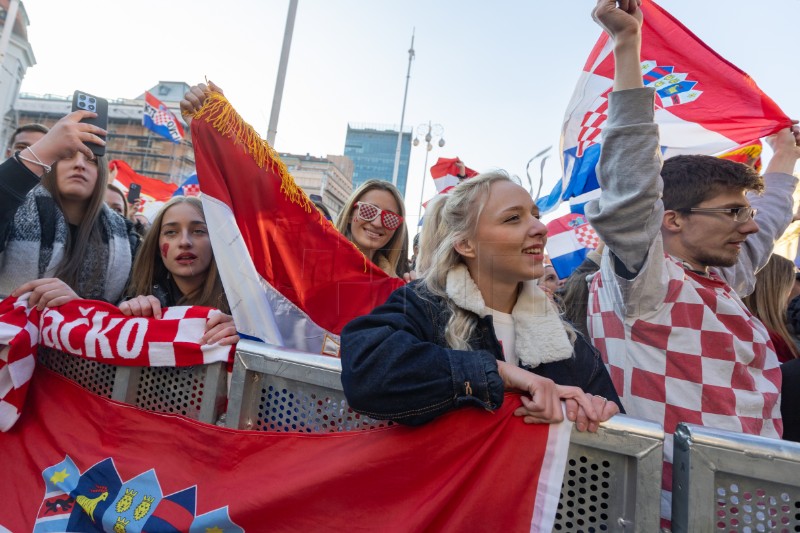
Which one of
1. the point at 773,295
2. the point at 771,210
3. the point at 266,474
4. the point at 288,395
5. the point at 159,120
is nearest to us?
the point at 266,474

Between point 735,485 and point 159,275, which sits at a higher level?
point 159,275

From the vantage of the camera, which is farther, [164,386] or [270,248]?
[270,248]

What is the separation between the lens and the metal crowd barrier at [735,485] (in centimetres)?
100

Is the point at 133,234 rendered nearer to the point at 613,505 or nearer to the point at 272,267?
the point at 272,267

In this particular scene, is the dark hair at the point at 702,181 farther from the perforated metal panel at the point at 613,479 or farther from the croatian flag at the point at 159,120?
the croatian flag at the point at 159,120

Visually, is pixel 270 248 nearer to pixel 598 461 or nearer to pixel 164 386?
pixel 164 386

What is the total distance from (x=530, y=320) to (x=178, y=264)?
1.68m

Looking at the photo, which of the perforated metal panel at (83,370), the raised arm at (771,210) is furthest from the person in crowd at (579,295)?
the perforated metal panel at (83,370)

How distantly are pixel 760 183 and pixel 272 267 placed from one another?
2.15 m

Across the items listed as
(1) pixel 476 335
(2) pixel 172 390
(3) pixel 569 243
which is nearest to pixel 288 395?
(2) pixel 172 390

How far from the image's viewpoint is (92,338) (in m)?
1.73

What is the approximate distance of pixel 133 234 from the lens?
2.74 m

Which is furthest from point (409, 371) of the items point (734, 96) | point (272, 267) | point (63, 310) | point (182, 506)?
point (734, 96)

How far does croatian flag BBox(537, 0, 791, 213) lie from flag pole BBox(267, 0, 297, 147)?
4097 millimetres
